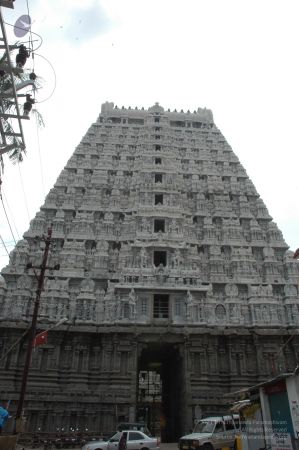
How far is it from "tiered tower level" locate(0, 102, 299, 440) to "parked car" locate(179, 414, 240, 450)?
934 cm

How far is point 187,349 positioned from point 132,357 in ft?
14.0

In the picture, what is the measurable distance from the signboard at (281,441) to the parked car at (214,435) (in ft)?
18.5

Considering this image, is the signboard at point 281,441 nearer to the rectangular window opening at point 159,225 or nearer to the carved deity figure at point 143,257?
the carved deity figure at point 143,257

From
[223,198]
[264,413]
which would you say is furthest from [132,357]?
[223,198]

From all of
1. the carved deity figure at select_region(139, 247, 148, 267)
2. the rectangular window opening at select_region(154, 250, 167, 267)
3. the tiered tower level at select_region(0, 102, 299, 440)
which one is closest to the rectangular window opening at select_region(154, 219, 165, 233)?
the tiered tower level at select_region(0, 102, 299, 440)

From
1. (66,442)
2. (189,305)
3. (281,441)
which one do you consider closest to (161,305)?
(189,305)

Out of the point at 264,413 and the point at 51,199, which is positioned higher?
the point at 51,199

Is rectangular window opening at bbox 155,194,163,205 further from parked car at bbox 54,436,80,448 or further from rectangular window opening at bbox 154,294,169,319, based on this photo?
parked car at bbox 54,436,80,448

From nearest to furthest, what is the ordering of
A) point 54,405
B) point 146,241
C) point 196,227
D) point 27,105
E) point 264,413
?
point 27,105, point 264,413, point 54,405, point 146,241, point 196,227

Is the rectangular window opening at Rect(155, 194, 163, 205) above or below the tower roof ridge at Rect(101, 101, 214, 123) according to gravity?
below

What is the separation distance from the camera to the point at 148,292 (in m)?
32.3

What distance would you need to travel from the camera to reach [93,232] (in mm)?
37688

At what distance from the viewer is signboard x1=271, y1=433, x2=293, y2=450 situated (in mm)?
12320

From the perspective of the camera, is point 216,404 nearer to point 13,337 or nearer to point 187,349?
point 187,349
